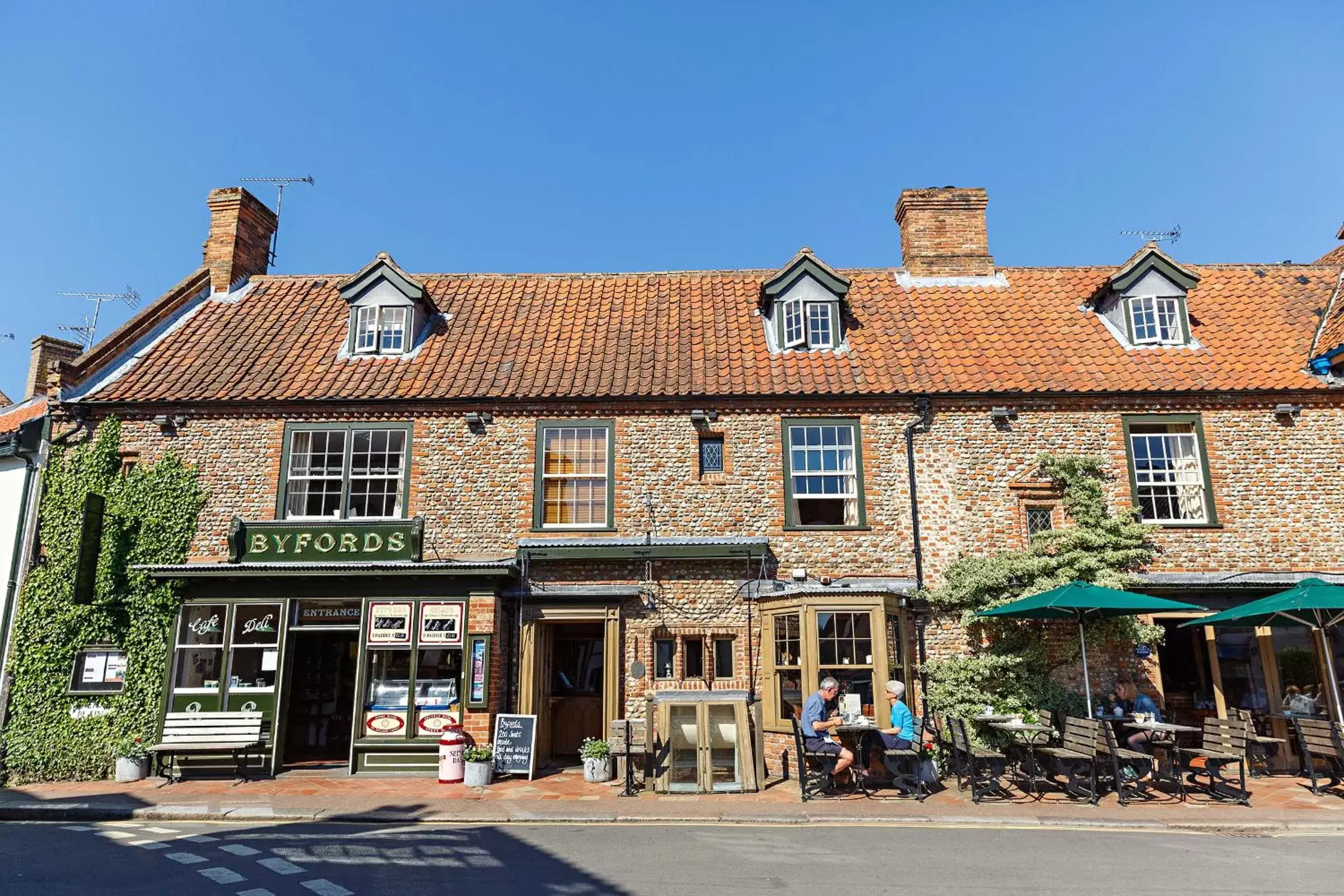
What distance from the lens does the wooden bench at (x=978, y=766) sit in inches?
465

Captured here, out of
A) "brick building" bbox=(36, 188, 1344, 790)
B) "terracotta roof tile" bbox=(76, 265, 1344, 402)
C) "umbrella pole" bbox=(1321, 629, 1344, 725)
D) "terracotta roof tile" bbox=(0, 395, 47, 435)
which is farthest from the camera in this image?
"terracotta roof tile" bbox=(0, 395, 47, 435)

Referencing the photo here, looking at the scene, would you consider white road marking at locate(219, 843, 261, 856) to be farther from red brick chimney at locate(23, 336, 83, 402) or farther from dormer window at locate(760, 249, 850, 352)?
red brick chimney at locate(23, 336, 83, 402)

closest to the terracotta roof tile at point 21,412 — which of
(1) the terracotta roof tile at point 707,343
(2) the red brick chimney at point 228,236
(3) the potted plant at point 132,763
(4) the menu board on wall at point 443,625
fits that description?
(1) the terracotta roof tile at point 707,343

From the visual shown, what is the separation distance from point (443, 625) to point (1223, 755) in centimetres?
1169

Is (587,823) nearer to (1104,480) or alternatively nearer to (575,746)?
(575,746)

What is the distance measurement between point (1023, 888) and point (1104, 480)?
951 cm

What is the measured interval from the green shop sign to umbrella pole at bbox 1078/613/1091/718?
1069 centimetres

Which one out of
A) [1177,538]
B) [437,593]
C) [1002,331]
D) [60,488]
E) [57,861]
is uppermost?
[1002,331]

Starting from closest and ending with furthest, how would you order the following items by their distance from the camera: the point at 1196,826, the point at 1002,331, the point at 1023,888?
the point at 1023,888
the point at 1196,826
the point at 1002,331

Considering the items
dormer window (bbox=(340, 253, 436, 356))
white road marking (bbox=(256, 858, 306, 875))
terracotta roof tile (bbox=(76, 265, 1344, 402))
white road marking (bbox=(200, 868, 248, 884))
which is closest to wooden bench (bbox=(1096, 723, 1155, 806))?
terracotta roof tile (bbox=(76, 265, 1344, 402))

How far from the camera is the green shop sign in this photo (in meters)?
14.9

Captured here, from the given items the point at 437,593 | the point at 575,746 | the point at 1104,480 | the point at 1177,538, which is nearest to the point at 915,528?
the point at 1104,480

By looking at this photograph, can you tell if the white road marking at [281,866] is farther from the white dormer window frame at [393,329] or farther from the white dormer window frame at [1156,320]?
the white dormer window frame at [1156,320]

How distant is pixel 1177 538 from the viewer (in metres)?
14.9
